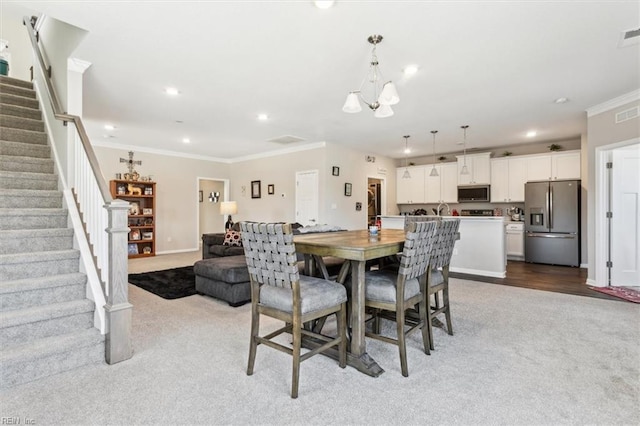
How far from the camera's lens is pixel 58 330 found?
2.24 meters

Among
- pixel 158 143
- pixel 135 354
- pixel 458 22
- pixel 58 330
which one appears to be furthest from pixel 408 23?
pixel 158 143

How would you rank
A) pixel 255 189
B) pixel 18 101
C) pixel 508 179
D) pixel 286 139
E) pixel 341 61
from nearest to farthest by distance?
1. pixel 341 61
2. pixel 18 101
3. pixel 286 139
4. pixel 508 179
5. pixel 255 189

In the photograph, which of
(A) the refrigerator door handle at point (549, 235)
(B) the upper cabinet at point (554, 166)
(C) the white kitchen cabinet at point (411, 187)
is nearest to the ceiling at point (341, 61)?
(B) the upper cabinet at point (554, 166)

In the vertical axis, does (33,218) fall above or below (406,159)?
below

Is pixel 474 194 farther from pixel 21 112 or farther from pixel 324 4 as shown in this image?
pixel 21 112

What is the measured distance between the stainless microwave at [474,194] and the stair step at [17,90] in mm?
7995

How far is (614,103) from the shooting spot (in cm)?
421

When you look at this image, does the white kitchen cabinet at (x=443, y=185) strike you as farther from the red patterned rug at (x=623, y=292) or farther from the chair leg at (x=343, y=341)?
the chair leg at (x=343, y=341)

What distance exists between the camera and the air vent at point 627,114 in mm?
3934

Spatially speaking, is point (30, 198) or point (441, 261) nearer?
point (441, 261)

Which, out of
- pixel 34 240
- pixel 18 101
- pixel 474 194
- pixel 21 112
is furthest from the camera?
pixel 474 194

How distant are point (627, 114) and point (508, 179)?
3.04 meters

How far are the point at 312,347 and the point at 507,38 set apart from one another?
2979 mm

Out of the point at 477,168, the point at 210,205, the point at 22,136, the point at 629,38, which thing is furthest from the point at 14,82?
the point at 477,168
